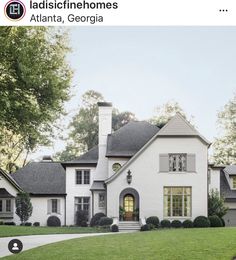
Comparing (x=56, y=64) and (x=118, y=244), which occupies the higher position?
(x=56, y=64)

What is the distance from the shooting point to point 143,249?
10039 mm

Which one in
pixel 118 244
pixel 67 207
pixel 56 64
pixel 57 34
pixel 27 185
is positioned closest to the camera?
pixel 118 244

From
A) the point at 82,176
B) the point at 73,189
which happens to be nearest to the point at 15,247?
the point at 73,189

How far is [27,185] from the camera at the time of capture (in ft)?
51.2

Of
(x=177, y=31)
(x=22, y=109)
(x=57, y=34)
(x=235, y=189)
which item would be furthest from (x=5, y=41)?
(x=235, y=189)

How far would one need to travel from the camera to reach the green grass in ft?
29.0

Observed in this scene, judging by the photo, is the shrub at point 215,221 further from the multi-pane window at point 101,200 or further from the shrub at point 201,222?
the multi-pane window at point 101,200

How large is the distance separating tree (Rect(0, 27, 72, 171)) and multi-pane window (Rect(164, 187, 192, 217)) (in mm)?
9276

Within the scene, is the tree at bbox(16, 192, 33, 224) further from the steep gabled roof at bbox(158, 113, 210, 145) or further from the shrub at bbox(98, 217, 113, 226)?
the steep gabled roof at bbox(158, 113, 210, 145)

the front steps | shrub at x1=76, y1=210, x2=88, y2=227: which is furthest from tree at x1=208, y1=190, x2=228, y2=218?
shrub at x1=76, y1=210, x2=88, y2=227

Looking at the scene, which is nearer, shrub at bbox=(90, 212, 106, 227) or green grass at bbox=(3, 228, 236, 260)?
green grass at bbox=(3, 228, 236, 260)
